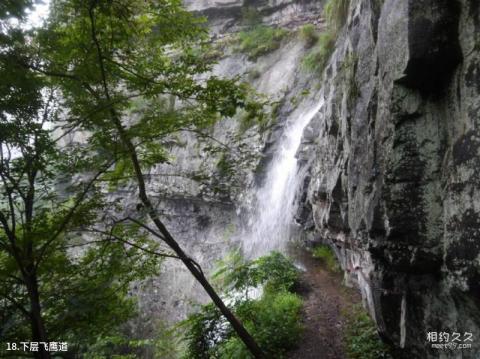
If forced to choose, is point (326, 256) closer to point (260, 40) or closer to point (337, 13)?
point (337, 13)

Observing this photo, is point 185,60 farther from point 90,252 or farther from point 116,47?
point 90,252

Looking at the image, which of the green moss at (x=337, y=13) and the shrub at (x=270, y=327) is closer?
the shrub at (x=270, y=327)

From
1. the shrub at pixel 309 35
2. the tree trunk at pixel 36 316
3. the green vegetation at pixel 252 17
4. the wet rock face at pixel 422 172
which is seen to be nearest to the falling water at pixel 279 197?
the shrub at pixel 309 35

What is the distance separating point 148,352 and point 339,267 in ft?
33.6

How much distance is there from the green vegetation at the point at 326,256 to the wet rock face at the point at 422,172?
502 centimetres

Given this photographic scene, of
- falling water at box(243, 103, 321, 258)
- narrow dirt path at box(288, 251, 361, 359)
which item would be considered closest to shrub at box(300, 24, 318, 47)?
falling water at box(243, 103, 321, 258)

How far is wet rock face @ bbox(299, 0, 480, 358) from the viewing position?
2.82 meters

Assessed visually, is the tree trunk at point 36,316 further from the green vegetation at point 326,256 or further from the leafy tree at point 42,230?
the green vegetation at point 326,256

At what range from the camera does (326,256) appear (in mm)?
10102

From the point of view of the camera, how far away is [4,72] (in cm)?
314

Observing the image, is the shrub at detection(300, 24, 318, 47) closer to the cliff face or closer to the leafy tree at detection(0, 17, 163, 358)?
the cliff face

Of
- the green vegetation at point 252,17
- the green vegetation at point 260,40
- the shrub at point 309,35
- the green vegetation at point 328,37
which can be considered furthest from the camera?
the green vegetation at point 252,17

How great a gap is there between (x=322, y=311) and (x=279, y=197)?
5559mm

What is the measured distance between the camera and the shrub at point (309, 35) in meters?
16.4
